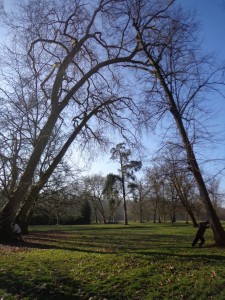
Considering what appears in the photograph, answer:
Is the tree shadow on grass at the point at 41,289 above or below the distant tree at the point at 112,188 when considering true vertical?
below

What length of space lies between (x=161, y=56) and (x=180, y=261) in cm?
1169

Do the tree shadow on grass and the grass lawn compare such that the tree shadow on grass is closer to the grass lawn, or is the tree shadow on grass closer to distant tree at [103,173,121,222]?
the grass lawn

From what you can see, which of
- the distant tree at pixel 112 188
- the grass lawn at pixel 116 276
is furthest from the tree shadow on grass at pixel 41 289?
the distant tree at pixel 112 188

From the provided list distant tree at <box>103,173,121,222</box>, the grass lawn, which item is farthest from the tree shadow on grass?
distant tree at <box>103,173,121,222</box>

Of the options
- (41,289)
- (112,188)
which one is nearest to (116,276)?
(41,289)

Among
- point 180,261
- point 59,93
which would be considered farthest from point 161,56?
point 180,261

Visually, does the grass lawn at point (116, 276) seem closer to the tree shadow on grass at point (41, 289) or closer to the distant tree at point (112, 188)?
the tree shadow on grass at point (41, 289)

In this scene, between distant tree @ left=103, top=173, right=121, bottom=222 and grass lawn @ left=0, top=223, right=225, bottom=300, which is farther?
distant tree @ left=103, top=173, right=121, bottom=222

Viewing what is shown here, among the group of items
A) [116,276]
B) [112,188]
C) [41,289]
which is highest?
[112,188]

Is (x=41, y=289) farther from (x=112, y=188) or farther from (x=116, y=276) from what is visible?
(x=112, y=188)

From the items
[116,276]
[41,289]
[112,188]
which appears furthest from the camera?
[112,188]

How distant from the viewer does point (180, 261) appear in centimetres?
1178

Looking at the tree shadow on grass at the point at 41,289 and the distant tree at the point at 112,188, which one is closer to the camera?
the tree shadow on grass at the point at 41,289

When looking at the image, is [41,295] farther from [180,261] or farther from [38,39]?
[38,39]
